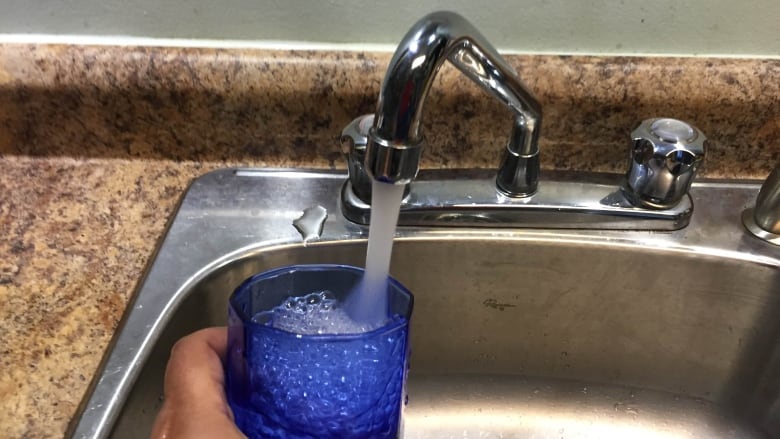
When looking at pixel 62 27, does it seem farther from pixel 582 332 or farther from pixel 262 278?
pixel 582 332

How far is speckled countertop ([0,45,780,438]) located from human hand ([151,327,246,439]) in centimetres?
14

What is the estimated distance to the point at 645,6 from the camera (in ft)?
1.85

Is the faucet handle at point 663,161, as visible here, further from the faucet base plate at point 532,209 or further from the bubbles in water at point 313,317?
the bubbles in water at point 313,317

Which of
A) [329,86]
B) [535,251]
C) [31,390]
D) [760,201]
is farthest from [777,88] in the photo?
[31,390]

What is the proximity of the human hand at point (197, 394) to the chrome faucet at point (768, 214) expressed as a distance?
16.6 inches

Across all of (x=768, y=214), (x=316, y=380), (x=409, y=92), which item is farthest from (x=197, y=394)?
(x=768, y=214)

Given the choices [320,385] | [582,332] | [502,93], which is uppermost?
[502,93]

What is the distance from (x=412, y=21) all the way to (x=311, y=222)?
0.61 feet

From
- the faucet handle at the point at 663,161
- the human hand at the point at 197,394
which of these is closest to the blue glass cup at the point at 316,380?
the human hand at the point at 197,394

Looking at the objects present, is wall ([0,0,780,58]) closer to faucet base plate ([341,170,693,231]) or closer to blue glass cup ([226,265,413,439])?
faucet base plate ([341,170,693,231])

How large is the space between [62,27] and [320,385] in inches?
16.4

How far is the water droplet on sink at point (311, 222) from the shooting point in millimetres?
547

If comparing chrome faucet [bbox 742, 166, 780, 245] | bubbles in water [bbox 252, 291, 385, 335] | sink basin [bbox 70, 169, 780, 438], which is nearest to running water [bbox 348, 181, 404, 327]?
bubbles in water [bbox 252, 291, 385, 335]

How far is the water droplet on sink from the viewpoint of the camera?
0.55m
